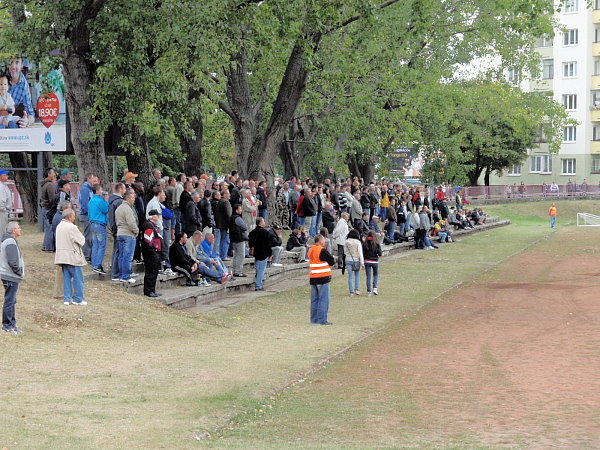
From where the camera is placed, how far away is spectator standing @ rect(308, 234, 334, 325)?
19.6 meters

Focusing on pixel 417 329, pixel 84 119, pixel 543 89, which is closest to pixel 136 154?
pixel 84 119

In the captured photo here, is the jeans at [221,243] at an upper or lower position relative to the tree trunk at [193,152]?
lower

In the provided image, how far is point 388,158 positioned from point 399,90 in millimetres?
15511

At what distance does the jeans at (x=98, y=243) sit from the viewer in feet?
66.6

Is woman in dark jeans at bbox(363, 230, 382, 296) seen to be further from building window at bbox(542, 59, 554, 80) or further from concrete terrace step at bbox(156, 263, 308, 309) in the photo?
building window at bbox(542, 59, 554, 80)

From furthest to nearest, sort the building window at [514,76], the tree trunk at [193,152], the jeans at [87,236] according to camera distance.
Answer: the building window at [514,76]
the tree trunk at [193,152]
the jeans at [87,236]

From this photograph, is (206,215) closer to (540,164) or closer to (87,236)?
(87,236)

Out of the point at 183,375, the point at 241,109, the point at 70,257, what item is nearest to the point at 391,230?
the point at 241,109

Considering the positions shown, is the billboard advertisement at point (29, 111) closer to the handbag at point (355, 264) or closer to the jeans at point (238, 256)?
the jeans at point (238, 256)

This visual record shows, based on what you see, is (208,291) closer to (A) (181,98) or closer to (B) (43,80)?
(A) (181,98)

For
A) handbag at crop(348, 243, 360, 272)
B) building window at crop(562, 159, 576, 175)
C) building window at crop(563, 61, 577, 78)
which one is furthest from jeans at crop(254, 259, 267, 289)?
building window at crop(563, 61, 577, 78)

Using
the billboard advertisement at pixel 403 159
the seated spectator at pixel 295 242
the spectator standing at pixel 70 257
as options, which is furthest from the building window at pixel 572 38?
the spectator standing at pixel 70 257

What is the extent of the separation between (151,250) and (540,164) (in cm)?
7802

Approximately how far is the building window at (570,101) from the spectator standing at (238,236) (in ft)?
233
